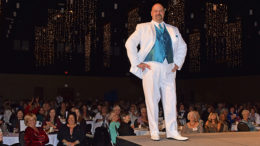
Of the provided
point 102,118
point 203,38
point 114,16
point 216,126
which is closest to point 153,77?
point 216,126

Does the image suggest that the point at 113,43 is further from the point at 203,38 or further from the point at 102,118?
the point at 102,118

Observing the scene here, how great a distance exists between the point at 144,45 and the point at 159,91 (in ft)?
1.93

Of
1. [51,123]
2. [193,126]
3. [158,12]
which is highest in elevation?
[158,12]

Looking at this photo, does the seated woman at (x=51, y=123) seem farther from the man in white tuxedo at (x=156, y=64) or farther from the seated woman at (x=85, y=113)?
the man in white tuxedo at (x=156, y=64)

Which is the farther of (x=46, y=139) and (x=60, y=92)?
(x=60, y=92)

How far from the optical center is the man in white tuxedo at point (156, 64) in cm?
414

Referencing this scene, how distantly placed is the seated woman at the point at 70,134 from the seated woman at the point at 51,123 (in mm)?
1071

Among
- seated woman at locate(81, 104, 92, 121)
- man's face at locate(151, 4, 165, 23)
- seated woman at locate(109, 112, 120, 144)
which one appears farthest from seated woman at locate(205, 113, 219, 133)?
seated woman at locate(81, 104, 92, 121)

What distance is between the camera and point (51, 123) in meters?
9.10

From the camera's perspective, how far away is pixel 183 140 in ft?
13.3

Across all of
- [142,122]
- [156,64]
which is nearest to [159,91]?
[156,64]

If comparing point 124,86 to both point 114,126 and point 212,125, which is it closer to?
point 114,126

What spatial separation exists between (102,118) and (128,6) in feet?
23.4

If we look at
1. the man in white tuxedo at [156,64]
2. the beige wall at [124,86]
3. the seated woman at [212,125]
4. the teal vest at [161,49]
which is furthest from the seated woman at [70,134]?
the beige wall at [124,86]
